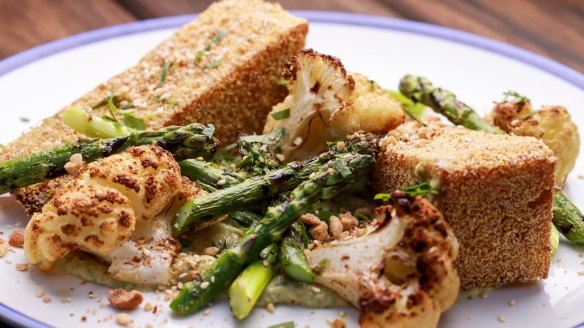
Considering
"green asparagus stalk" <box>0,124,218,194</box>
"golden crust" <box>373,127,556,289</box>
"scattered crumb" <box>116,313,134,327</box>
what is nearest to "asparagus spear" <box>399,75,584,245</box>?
"golden crust" <box>373,127,556,289</box>

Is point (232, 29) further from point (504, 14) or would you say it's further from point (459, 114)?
point (504, 14)

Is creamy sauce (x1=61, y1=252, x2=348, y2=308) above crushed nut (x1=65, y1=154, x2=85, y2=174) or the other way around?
the other way around

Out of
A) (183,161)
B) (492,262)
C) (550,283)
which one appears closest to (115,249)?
(183,161)

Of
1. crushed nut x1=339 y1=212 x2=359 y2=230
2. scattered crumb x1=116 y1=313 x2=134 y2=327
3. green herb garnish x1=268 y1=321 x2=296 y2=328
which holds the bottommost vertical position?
scattered crumb x1=116 y1=313 x2=134 y2=327

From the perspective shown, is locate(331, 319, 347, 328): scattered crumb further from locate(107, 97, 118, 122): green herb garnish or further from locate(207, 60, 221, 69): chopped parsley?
locate(207, 60, 221, 69): chopped parsley

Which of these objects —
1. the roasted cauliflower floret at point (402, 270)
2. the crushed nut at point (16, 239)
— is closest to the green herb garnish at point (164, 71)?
the crushed nut at point (16, 239)

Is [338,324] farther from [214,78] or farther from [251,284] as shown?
[214,78]
